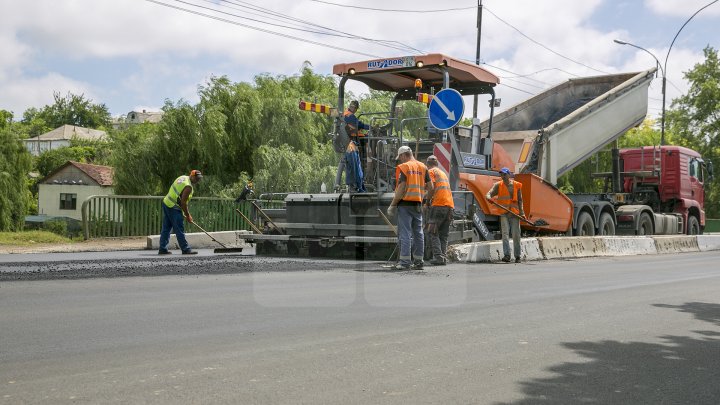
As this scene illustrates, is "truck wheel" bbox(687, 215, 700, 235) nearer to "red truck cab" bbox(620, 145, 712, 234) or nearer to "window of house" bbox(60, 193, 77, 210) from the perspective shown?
"red truck cab" bbox(620, 145, 712, 234)

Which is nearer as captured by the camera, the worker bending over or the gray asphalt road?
the gray asphalt road

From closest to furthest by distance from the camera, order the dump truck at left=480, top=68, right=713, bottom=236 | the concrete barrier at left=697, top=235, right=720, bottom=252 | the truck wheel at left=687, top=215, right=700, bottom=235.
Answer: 1. the dump truck at left=480, top=68, right=713, bottom=236
2. the concrete barrier at left=697, top=235, right=720, bottom=252
3. the truck wheel at left=687, top=215, right=700, bottom=235

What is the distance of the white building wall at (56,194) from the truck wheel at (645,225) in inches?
2059

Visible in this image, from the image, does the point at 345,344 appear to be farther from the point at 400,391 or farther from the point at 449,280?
the point at 449,280

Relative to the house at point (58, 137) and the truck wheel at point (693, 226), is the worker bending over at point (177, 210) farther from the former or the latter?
the house at point (58, 137)

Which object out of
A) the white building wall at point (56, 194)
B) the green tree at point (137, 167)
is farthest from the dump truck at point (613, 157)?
the white building wall at point (56, 194)

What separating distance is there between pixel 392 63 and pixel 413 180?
2612 millimetres

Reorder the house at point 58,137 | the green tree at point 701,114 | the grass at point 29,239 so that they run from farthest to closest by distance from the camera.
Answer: the house at point 58,137 < the green tree at point 701,114 < the grass at point 29,239

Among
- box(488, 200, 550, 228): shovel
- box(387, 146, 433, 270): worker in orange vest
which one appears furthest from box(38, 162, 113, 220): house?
box(387, 146, 433, 270): worker in orange vest

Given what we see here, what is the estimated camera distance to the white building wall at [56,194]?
62688 mm

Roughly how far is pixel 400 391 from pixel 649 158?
61.6ft

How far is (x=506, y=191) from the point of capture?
39.9 ft

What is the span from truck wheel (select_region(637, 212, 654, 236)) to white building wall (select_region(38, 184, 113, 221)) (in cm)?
5231

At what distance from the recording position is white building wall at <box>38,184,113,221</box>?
206 ft
